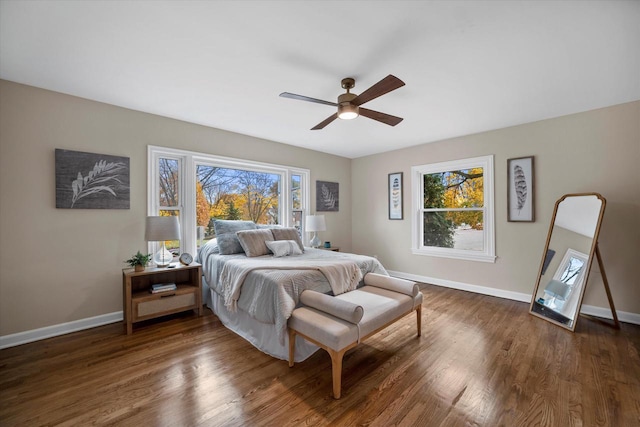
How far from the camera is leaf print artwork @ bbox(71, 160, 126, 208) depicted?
275cm

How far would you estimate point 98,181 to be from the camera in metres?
2.87

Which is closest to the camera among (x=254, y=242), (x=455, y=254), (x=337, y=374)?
(x=337, y=374)

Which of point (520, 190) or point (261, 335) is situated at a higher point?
point (520, 190)

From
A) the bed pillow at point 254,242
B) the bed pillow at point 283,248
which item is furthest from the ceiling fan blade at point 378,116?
the bed pillow at point 254,242

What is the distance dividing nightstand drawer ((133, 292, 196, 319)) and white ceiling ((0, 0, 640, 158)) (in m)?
2.17

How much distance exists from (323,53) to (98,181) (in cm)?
271

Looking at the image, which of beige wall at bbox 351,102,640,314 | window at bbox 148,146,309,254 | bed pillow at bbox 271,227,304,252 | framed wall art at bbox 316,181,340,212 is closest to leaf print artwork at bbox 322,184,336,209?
framed wall art at bbox 316,181,340,212

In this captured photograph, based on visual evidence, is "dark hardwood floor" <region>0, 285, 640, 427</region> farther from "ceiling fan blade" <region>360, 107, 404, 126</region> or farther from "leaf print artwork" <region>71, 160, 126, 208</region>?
"ceiling fan blade" <region>360, 107, 404, 126</region>

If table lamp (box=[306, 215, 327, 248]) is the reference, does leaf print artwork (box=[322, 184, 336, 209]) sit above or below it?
above

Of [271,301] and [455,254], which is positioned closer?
[271,301]

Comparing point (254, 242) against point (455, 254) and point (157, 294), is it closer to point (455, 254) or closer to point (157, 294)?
point (157, 294)

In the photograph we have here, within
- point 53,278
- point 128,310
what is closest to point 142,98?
point 53,278

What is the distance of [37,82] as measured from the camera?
98.0 inches

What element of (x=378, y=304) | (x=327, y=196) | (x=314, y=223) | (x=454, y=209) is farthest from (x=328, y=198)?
(x=378, y=304)
